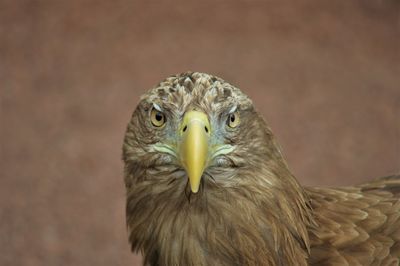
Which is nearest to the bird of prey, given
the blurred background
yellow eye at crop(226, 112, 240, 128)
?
yellow eye at crop(226, 112, 240, 128)

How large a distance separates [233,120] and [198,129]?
0.24 metres

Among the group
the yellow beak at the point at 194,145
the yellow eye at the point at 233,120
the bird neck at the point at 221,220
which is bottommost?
the bird neck at the point at 221,220

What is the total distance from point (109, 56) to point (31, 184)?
7.22ft

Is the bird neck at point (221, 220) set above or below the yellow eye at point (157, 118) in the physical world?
below

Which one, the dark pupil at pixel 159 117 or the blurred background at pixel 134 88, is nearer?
the dark pupil at pixel 159 117

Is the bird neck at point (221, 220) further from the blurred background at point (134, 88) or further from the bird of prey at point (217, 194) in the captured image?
the blurred background at point (134, 88)

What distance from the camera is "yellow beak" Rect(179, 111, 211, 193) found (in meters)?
2.19

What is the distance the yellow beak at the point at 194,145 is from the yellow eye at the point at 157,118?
0.45 ft

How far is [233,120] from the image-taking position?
96.5 inches

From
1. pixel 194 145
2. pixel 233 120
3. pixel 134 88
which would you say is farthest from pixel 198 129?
pixel 134 88

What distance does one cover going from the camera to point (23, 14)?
7.87 meters

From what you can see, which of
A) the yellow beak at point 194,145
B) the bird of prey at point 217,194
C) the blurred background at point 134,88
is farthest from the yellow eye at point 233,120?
the blurred background at point 134,88

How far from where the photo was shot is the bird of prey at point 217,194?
2.39 m

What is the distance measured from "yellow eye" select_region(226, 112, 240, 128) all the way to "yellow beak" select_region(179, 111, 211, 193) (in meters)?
0.14
